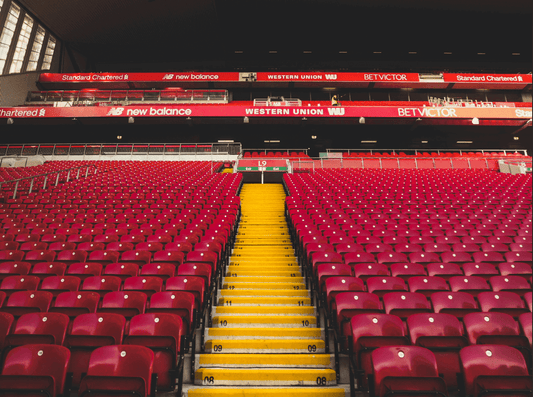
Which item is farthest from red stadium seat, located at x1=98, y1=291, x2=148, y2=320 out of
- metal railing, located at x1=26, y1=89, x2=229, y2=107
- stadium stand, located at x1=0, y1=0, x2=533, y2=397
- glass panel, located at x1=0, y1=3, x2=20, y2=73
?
glass panel, located at x1=0, y1=3, x2=20, y2=73

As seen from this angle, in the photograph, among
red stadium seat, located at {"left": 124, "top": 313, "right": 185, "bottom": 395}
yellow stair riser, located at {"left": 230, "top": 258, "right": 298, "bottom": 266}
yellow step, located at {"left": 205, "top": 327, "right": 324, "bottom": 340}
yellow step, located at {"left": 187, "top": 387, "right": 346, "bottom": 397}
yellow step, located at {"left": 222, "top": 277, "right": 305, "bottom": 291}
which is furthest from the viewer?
yellow stair riser, located at {"left": 230, "top": 258, "right": 298, "bottom": 266}

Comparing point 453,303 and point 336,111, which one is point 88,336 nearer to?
point 453,303

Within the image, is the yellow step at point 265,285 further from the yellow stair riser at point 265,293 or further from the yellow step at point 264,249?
the yellow step at point 264,249

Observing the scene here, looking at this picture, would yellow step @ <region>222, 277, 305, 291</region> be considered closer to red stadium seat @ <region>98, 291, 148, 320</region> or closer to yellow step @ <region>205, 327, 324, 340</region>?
yellow step @ <region>205, 327, 324, 340</region>

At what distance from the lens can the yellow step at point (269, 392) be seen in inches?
95.3

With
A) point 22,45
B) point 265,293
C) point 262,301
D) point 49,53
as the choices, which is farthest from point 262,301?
point 49,53

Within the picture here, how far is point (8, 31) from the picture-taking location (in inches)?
616

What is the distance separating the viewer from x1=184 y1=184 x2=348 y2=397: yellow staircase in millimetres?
2600

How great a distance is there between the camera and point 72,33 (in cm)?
1972

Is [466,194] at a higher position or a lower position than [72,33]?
lower

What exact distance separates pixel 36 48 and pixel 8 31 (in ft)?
10.8

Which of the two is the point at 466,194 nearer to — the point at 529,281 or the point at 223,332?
the point at 529,281

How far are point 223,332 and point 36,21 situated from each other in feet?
76.8

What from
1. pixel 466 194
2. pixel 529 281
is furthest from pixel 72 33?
pixel 529 281
